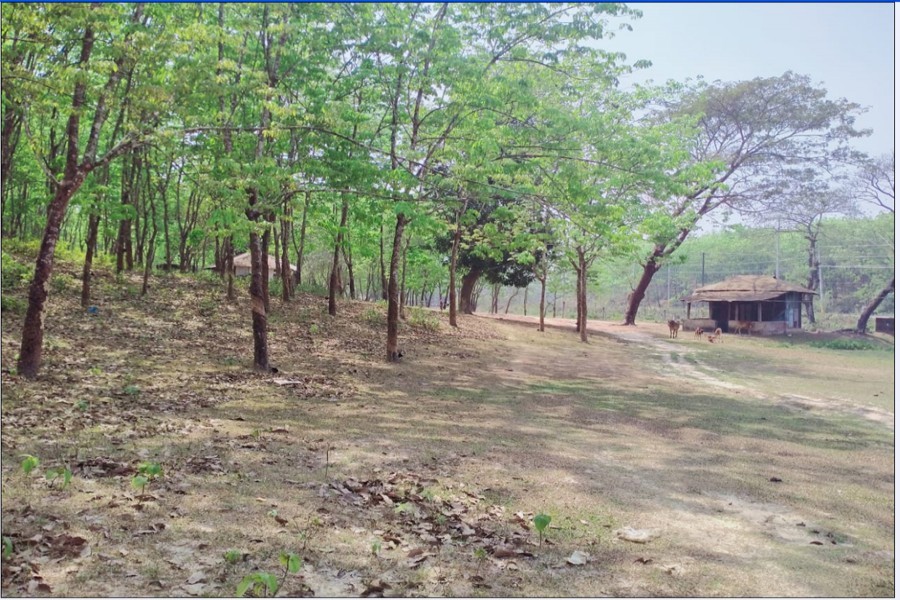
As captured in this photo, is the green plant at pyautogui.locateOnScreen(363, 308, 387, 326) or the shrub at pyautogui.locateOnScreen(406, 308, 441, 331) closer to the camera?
the green plant at pyautogui.locateOnScreen(363, 308, 387, 326)

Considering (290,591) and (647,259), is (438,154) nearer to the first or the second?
(290,591)

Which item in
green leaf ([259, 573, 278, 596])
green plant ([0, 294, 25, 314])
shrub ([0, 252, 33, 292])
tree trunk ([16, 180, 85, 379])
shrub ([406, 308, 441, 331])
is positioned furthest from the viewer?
shrub ([406, 308, 441, 331])

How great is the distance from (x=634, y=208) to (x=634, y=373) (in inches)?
198

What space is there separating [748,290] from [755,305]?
3.20ft

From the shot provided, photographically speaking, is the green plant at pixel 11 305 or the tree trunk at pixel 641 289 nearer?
the green plant at pixel 11 305

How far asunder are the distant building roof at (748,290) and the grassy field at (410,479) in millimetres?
19179

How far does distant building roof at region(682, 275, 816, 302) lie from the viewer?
98.3 ft

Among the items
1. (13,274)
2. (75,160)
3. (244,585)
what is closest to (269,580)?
(244,585)

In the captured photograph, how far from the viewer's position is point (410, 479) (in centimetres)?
512

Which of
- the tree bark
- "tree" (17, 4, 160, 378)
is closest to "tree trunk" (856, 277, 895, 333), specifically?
"tree" (17, 4, 160, 378)

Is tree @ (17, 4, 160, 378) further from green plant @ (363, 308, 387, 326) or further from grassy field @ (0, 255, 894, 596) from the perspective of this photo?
green plant @ (363, 308, 387, 326)

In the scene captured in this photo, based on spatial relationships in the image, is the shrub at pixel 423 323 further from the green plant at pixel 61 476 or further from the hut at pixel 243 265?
the green plant at pixel 61 476

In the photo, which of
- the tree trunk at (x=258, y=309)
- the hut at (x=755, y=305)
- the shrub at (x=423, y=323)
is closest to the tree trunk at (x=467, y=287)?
the shrub at (x=423, y=323)

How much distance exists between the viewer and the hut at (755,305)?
98.3 ft
